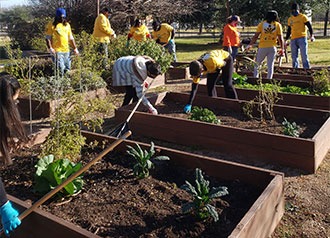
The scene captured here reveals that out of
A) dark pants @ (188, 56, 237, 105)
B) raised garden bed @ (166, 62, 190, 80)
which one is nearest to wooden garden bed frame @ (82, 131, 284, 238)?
dark pants @ (188, 56, 237, 105)

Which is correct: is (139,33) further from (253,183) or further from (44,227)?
(44,227)

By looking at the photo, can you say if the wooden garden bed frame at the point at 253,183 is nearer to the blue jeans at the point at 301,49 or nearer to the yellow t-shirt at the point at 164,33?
the blue jeans at the point at 301,49

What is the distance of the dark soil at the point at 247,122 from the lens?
5.07 metres

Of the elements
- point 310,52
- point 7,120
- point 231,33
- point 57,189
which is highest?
point 231,33

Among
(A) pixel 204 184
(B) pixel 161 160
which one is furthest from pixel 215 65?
(A) pixel 204 184

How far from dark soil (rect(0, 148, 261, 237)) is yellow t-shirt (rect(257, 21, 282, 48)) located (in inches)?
201

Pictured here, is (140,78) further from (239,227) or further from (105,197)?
(239,227)

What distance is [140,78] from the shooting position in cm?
554

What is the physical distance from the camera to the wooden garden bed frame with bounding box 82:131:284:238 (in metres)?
2.57

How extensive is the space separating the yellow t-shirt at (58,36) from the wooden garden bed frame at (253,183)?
399cm

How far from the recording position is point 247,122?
18.1 ft

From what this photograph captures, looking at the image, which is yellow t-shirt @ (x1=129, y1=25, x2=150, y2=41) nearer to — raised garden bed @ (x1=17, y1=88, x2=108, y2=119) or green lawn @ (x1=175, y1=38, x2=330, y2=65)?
green lawn @ (x1=175, y1=38, x2=330, y2=65)

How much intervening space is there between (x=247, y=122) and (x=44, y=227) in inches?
144

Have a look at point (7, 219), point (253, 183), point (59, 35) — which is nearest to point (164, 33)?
point (59, 35)
